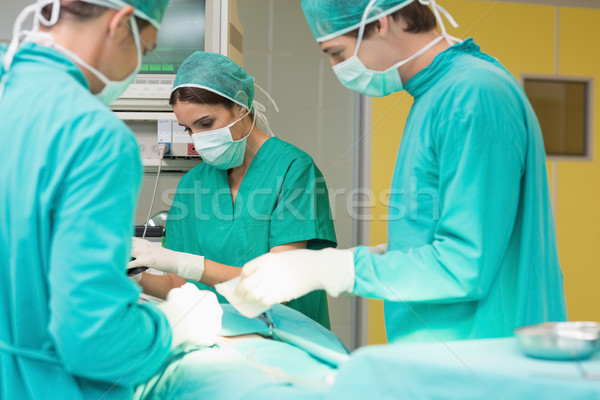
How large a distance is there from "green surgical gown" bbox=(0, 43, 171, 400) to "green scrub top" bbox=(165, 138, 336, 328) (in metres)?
0.95

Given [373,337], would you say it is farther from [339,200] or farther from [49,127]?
[49,127]

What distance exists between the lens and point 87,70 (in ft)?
2.77

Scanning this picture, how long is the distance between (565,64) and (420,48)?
2526 mm

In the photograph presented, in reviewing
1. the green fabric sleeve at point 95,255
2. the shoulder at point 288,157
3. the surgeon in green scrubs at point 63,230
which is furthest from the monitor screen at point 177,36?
the green fabric sleeve at point 95,255

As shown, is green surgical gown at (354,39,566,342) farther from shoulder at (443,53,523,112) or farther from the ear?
the ear

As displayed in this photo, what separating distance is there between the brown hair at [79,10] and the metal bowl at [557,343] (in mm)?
746

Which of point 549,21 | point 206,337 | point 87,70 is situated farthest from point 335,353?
point 549,21

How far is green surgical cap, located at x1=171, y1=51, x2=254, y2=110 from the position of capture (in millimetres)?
1666

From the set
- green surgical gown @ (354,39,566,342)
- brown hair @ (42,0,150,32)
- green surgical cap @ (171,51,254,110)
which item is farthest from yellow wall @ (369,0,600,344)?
brown hair @ (42,0,150,32)

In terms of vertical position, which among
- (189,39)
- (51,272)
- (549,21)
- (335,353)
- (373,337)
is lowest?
(373,337)

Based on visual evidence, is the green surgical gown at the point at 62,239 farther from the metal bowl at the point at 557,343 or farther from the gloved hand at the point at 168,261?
the gloved hand at the point at 168,261

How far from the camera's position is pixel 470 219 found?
3.07 ft

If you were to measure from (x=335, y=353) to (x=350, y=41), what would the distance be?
2.08 feet

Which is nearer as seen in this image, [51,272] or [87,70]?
[51,272]
